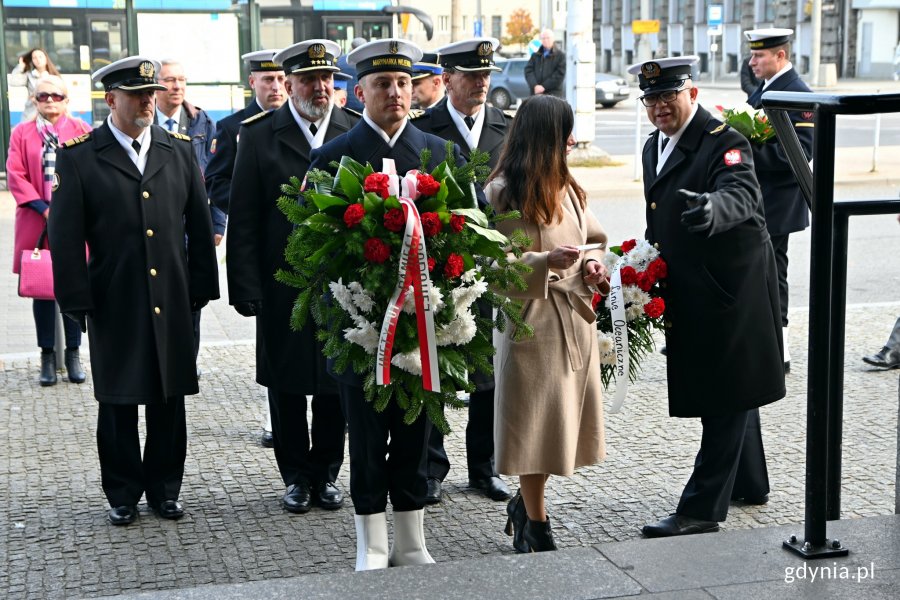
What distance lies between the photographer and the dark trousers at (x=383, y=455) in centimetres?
448

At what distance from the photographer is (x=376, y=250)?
4039mm

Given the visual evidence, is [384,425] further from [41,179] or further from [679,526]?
[41,179]

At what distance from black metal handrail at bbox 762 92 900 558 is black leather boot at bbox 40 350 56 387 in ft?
17.5

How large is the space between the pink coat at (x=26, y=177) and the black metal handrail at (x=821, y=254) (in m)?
5.27

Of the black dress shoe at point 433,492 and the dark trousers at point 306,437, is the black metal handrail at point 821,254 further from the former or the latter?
the dark trousers at point 306,437

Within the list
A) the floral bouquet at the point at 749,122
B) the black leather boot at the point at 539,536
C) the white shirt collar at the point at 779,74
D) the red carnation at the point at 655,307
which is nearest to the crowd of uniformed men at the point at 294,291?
the red carnation at the point at 655,307

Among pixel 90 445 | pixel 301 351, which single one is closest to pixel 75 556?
pixel 301 351

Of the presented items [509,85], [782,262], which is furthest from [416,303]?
[509,85]

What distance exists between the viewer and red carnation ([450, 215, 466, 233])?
4.12 meters

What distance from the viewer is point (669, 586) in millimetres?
3607

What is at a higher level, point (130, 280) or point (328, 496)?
point (130, 280)

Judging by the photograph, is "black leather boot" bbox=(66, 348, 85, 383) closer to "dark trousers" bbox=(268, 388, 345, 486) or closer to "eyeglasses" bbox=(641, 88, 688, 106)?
"dark trousers" bbox=(268, 388, 345, 486)

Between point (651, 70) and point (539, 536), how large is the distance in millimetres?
1857

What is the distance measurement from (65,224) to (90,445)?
1.70 m
